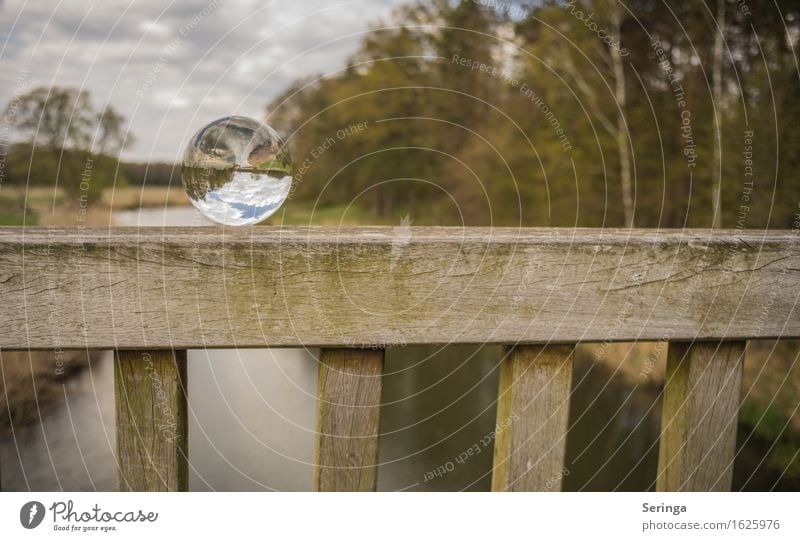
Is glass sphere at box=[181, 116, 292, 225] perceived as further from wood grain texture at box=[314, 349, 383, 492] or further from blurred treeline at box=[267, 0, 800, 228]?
blurred treeline at box=[267, 0, 800, 228]

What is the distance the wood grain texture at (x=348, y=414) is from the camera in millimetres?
1093

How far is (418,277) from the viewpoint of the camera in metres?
1.05

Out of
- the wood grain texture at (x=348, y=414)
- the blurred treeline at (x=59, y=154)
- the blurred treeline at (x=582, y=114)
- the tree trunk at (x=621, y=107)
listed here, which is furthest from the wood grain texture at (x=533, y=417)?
the tree trunk at (x=621, y=107)

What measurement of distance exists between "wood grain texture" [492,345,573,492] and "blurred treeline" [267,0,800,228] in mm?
2365

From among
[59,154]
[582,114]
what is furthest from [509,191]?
[59,154]

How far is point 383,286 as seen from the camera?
1041 mm

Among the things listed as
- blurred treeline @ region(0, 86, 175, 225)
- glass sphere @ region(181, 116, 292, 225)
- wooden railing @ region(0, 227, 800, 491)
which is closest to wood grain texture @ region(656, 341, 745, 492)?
→ wooden railing @ region(0, 227, 800, 491)

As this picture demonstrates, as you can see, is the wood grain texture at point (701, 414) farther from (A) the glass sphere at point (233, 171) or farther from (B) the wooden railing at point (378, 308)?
(A) the glass sphere at point (233, 171)

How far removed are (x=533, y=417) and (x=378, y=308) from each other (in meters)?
0.40

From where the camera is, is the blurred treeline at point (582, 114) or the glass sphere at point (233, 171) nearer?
the glass sphere at point (233, 171)

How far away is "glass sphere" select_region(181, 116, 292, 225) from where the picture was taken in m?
1.18

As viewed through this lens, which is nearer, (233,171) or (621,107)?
(233,171)

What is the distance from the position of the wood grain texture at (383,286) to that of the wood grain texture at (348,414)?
6 centimetres

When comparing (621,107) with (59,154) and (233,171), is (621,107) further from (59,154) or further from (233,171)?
(233,171)
